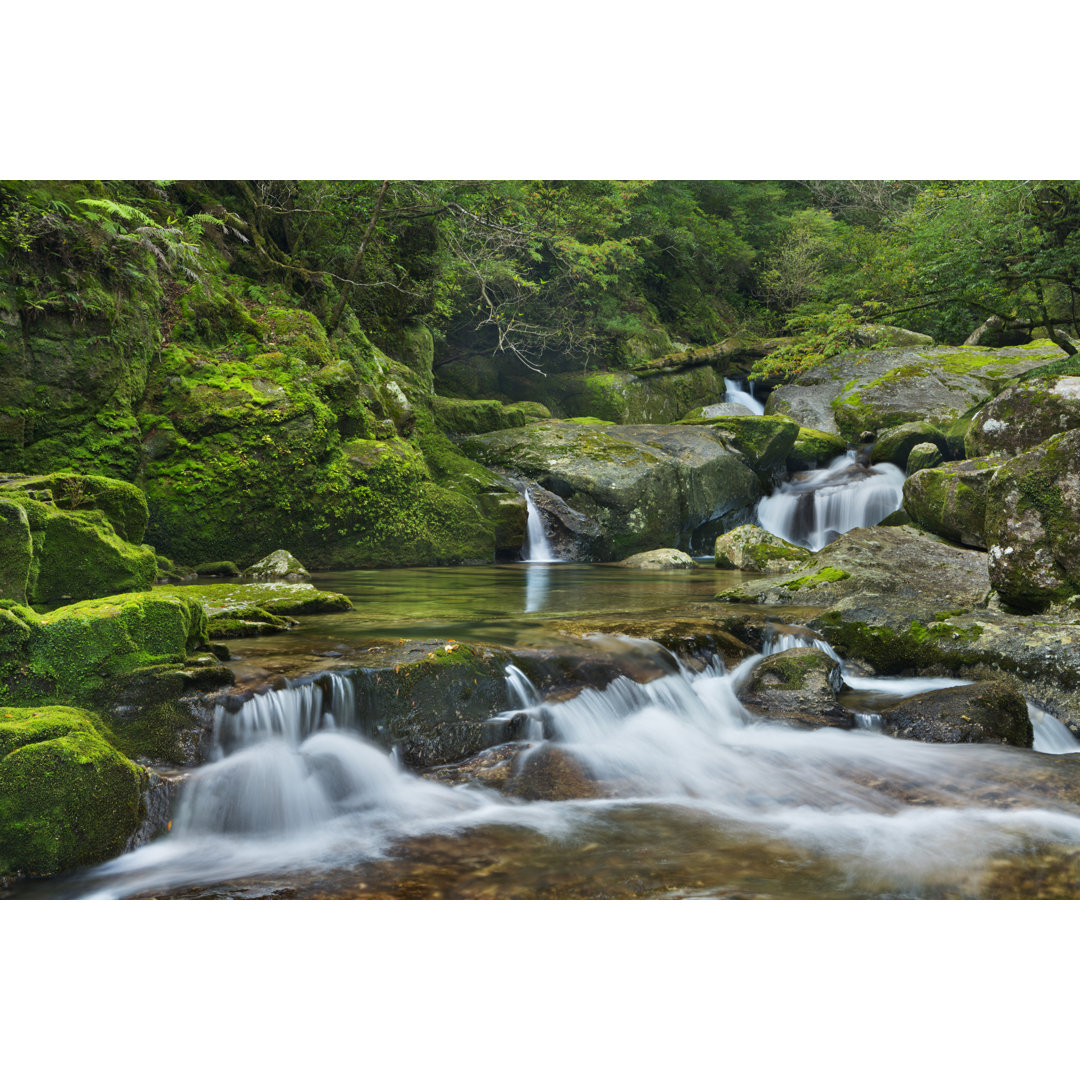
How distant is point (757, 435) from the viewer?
14.6 m

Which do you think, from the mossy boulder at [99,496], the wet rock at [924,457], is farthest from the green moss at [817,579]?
the wet rock at [924,457]

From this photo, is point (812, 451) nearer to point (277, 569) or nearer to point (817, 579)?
point (817, 579)

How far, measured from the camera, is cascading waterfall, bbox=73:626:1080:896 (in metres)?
3.31

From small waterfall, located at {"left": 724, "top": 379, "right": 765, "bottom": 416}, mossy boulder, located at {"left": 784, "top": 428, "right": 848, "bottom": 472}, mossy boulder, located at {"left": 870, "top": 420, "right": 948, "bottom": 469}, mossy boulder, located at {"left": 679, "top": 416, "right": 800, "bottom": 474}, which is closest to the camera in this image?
mossy boulder, located at {"left": 870, "top": 420, "right": 948, "bottom": 469}

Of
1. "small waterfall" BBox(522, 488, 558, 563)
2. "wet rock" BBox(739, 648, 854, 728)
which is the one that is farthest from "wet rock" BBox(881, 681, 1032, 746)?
"small waterfall" BBox(522, 488, 558, 563)

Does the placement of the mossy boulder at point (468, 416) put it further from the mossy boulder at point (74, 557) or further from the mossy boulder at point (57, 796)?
the mossy boulder at point (57, 796)

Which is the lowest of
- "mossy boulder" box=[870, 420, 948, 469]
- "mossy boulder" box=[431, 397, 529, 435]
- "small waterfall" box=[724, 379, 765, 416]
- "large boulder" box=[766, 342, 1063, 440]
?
"mossy boulder" box=[870, 420, 948, 469]

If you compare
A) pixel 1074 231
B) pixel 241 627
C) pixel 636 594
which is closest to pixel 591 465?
pixel 636 594

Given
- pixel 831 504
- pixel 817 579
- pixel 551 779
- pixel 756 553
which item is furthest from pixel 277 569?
pixel 831 504

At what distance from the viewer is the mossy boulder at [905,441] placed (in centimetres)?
1406

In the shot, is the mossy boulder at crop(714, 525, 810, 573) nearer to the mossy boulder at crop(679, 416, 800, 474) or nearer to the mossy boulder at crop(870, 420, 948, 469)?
the mossy boulder at crop(679, 416, 800, 474)

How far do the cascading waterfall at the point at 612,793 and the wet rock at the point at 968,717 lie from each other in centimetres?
12

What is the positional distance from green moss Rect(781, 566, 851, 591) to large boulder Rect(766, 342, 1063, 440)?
9656 millimetres

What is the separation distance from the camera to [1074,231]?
26.7 feet
